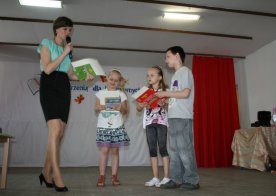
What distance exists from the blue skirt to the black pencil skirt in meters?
0.49

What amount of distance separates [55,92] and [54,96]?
0.09ft

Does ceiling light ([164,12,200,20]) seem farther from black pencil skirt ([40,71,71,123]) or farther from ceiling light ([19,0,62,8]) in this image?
black pencil skirt ([40,71,71,123])

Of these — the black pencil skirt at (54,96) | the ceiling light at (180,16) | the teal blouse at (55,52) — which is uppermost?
the ceiling light at (180,16)

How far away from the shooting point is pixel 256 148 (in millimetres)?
3861

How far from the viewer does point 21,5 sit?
10.8ft

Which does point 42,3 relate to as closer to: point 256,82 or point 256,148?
point 256,148

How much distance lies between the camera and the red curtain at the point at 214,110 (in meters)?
4.79

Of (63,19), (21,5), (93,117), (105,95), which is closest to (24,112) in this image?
(93,117)

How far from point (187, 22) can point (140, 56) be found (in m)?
1.63

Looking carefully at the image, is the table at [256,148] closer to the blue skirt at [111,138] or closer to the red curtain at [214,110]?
the red curtain at [214,110]

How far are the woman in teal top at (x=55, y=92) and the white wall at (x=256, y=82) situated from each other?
3782 millimetres

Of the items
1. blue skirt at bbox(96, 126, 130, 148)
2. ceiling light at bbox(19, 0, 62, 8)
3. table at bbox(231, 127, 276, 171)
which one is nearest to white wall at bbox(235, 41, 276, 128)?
table at bbox(231, 127, 276, 171)

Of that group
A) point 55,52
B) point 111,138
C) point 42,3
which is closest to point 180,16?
point 42,3

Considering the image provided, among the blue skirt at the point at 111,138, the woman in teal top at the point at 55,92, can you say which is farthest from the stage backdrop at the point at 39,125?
the woman in teal top at the point at 55,92
